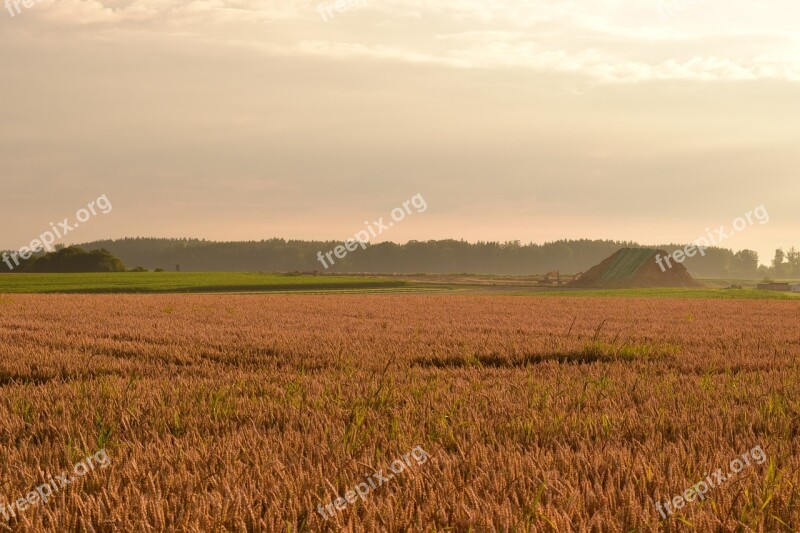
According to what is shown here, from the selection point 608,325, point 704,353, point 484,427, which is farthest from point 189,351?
point 608,325

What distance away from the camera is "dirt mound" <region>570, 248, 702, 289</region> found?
83688 mm

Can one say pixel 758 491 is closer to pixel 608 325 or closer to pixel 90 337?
pixel 90 337

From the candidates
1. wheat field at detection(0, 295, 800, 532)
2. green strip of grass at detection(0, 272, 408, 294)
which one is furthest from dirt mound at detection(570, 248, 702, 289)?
wheat field at detection(0, 295, 800, 532)

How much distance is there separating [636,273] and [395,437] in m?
87.0

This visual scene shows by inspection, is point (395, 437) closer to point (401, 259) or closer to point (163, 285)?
point (163, 285)

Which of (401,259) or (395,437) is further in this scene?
(401,259)

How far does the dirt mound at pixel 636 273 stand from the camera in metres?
83.7

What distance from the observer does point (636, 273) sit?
8625 cm

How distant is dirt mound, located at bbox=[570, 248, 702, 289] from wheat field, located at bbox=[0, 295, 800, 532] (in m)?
76.0

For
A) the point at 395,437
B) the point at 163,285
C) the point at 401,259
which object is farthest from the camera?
the point at 401,259

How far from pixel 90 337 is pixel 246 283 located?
52.1 m

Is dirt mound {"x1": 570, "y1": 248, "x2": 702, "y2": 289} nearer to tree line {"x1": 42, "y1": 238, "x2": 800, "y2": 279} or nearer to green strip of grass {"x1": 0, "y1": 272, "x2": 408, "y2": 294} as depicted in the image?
green strip of grass {"x1": 0, "y1": 272, "x2": 408, "y2": 294}

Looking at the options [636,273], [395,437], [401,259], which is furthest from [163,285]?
[401,259]

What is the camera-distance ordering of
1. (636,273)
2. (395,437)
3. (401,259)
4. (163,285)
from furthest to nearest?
(401,259) → (636,273) → (163,285) → (395,437)
